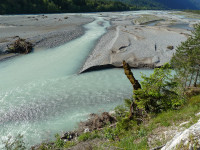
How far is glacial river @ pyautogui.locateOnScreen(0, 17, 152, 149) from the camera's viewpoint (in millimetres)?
16016

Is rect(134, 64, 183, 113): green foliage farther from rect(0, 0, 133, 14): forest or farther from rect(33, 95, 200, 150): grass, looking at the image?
rect(0, 0, 133, 14): forest

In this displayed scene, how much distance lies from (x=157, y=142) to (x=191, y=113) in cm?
354

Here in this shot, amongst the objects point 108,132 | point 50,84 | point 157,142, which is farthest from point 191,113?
point 50,84

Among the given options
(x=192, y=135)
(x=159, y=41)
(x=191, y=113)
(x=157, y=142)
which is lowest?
(x=157, y=142)

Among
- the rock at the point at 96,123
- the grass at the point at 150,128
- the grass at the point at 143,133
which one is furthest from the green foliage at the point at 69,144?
the grass at the point at 150,128

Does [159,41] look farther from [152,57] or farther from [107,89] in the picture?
[107,89]

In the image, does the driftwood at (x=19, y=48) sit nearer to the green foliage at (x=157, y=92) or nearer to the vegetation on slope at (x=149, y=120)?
the vegetation on slope at (x=149, y=120)

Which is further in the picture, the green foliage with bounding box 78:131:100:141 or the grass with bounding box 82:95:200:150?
the green foliage with bounding box 78:131:100:141

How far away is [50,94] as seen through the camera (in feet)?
69.9

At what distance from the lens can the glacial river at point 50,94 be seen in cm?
1602

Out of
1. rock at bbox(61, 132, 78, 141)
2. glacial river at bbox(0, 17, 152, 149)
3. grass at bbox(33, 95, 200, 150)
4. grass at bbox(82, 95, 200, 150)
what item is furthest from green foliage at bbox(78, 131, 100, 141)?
glacial river at bbox(0, 17, 152, 149)

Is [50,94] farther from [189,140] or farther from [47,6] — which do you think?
[47,6]


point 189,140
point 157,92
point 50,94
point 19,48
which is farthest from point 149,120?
point 19,48

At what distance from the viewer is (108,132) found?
11.8 meters
